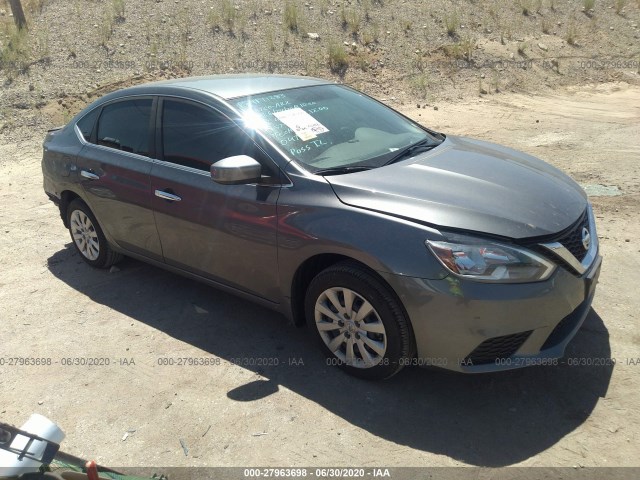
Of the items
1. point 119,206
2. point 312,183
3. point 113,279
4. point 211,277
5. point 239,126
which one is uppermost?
point 239,126

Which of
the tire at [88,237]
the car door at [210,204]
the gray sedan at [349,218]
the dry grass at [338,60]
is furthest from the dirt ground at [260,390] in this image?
the dry grass at [338,60]

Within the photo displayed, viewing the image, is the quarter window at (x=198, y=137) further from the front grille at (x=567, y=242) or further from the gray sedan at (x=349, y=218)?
the front grille at (x=567, y=242)

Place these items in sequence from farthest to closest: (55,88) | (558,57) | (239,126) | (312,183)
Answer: (558,57) → (55,88) → (239,126) → (312,183)

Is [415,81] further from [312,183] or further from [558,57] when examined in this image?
[312,183]

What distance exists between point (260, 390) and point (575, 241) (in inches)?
77.9

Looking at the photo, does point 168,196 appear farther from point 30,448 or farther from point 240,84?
point 30,448

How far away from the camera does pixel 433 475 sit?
9.47 feet

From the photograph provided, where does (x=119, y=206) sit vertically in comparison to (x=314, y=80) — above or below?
below

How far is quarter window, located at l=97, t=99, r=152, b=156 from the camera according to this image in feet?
15.1

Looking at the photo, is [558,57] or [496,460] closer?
[496,460]

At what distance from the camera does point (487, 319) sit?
304 centimetres

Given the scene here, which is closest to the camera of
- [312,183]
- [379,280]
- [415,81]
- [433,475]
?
[433,475]

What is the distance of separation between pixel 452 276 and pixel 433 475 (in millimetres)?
957

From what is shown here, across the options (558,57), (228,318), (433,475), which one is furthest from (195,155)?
(558,57)
